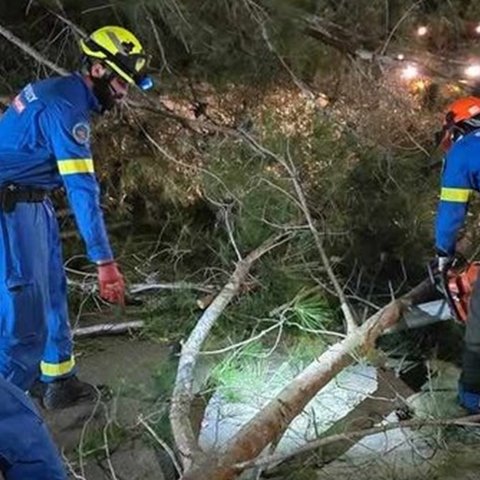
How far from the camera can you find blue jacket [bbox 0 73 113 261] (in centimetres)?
319

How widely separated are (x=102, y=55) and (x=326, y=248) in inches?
93.3

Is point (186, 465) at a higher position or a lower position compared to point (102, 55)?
lower

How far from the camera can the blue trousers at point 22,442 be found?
1.53 m

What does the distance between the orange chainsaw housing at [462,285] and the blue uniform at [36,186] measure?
179 centimetres

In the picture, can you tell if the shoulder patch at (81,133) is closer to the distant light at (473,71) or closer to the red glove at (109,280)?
the red glove at (109,280)

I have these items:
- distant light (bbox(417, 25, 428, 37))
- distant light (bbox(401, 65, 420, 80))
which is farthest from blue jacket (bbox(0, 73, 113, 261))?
distant light (bbox(417, 25, 428, 37))

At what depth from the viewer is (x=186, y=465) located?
2.86 metres

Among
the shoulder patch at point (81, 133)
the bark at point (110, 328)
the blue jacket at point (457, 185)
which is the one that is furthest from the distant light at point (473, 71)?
the shoulder patch at point (81, 133)

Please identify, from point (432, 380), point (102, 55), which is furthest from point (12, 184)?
point (432, 380)

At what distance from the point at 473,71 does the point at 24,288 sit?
12.9 ft

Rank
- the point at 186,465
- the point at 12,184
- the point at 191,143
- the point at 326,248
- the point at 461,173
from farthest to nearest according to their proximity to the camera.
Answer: the point at 191,143, the point at 326,248, the point at 461,173, the point at 12,184, the point at 186,465

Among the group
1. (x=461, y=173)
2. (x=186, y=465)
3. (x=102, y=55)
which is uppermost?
(x=102, y=55)

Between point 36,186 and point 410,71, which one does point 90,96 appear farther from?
point 410,71

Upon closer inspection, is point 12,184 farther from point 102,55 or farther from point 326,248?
point 326,248
